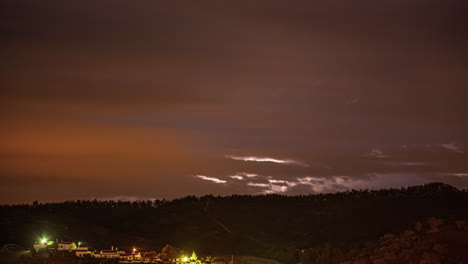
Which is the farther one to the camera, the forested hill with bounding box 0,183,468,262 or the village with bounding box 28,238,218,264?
the forested hill with bounding box 0,183,468,262

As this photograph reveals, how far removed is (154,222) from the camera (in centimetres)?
14325

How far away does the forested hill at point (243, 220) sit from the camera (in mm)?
111125

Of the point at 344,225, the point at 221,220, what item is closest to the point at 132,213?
the point at 221,220

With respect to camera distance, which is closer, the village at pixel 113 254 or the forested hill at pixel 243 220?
the village at pixel 113 254

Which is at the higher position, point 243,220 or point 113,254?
point 243,220

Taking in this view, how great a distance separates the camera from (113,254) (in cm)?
9338

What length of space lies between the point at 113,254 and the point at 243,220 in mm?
49769

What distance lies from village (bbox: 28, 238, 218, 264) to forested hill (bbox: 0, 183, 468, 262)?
878 centimetres

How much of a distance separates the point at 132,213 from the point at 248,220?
29082mm

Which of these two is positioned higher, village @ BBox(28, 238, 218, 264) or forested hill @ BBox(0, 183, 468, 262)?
forested hill @ BBox(0, 183, 468, 262)

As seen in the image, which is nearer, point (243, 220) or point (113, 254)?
point (113, 254)

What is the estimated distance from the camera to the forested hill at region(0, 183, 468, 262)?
365 ft

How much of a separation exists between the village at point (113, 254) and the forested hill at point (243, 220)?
878 centimetres

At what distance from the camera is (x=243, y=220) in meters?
140
